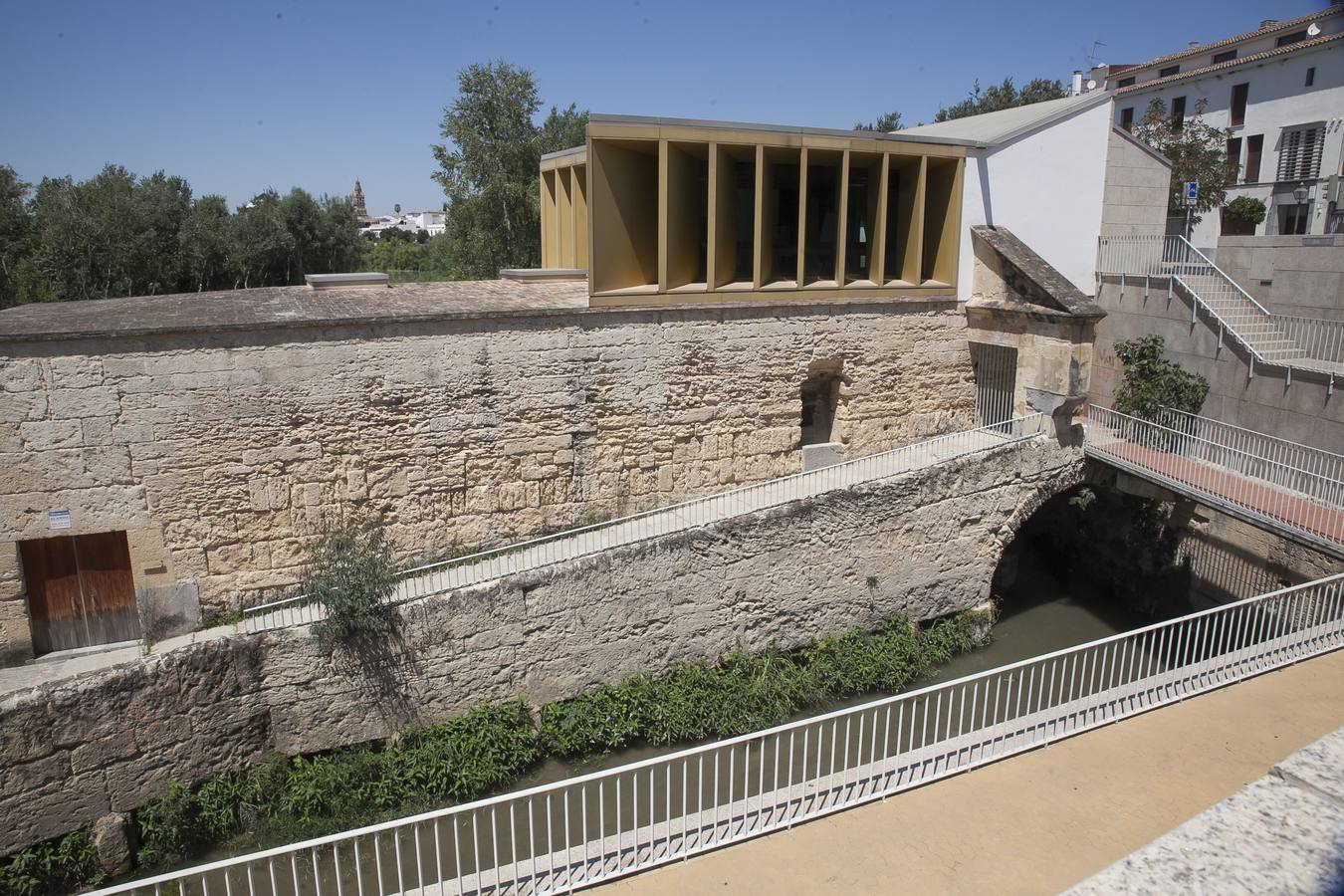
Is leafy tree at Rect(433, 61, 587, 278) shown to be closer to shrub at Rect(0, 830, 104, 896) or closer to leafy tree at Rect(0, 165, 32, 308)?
leafy tree at Rect(0, 165, 32, 308)

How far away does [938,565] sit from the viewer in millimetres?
13906

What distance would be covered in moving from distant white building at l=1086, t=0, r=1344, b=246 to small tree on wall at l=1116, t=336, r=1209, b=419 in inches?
344

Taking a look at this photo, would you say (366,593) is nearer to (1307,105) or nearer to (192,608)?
(192,608)

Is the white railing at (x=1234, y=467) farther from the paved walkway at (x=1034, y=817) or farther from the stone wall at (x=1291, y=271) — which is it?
the paved walkway at (x=1034, y=817)

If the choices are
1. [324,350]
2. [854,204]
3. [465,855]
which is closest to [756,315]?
[854,204]

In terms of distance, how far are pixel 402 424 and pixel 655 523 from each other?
12.4 ft

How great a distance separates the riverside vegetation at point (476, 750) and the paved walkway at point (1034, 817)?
592 centimetres

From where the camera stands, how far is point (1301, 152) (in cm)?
2289

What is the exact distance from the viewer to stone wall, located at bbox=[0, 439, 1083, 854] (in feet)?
31.6

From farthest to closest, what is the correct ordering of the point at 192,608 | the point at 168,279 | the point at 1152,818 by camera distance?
the point at 168,279 → the point at 192,608 → the point at 1152,818

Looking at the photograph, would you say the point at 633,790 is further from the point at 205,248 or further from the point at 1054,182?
the point at 205,248

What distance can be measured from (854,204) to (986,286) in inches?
118

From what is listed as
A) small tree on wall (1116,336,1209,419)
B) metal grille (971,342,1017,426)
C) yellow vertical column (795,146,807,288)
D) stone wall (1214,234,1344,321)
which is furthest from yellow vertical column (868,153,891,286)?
stone wall (1214,234,1344,321)

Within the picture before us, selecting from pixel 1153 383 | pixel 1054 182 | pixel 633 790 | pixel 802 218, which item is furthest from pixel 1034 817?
pixel 1054 182
